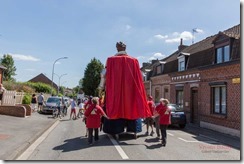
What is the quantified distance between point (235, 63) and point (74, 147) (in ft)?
32.7

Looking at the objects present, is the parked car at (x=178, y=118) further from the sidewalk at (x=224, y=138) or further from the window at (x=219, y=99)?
the window at (x=219, y=99)

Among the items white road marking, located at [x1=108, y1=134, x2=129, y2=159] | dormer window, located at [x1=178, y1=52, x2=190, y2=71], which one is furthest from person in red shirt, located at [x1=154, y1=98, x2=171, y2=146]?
dormer window, located at [x1=178, y1=52, x2=190, y2=71]

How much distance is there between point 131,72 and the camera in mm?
9312

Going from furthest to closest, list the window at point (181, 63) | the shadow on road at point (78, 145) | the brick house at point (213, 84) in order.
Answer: the window at point (181, 63)
the brick house at point (213, 84)
the shadow on road at point (78, 145)

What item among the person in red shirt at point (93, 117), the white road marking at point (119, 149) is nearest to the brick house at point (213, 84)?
the white road marking at point (119, 149)

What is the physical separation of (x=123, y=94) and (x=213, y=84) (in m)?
9.44

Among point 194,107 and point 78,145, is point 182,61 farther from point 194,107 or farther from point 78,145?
point 78,145

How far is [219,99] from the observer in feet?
54.4

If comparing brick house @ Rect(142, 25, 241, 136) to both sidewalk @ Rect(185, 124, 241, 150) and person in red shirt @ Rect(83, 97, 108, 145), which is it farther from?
person in red shirt @ Rect(83, 97, 108, 145)

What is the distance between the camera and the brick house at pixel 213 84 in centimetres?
1484

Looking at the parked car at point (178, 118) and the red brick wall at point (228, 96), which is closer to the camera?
the red brick wall at point (228, 96)

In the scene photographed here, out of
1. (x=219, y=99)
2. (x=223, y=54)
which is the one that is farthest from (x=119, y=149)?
(x=223, y=54)

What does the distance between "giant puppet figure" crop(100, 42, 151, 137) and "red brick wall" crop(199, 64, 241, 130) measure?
7.15 metres

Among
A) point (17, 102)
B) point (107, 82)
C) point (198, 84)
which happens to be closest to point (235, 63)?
point (198, 84)
